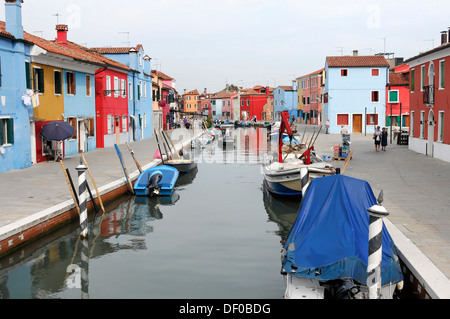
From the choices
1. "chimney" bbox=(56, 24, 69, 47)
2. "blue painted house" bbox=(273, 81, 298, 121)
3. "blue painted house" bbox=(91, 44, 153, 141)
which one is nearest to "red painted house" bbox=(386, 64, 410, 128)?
"blue painted house" bbox=(91, 44, 153, 141)

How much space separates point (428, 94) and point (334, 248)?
65.3 ft

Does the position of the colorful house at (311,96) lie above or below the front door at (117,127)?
above

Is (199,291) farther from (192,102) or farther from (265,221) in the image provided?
(192,102)

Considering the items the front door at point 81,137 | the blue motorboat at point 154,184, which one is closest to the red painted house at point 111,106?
the front door at point 81,137

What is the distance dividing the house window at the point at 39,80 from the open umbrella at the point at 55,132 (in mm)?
1866

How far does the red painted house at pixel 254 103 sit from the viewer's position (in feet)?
349

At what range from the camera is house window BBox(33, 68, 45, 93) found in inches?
870

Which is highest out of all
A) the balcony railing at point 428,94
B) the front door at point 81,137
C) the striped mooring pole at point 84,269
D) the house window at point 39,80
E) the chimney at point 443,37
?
the chimney at point 443,37

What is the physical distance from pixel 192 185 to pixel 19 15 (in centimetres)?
1000

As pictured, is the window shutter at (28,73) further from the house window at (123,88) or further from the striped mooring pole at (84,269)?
the house window at (123,88)

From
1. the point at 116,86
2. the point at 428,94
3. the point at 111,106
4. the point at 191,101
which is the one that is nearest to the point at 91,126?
the point at 111,106

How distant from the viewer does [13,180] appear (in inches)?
660

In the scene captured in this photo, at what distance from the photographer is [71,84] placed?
2695 cm
